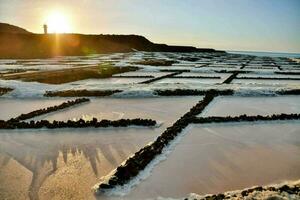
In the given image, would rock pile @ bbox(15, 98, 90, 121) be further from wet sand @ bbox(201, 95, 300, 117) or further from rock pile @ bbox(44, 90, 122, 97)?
wet sand @ bbox(201, 95, 300, 117)

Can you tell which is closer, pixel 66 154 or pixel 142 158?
A: pixel 142 158

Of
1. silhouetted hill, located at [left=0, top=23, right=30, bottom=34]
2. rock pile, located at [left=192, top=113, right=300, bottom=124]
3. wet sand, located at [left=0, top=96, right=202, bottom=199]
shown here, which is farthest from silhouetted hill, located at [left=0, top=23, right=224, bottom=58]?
rock pile, located at [left=192, top=113, right=300, bottom=124]

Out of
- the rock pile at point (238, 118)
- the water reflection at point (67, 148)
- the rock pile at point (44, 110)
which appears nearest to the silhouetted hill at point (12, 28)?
the rock pile at point (44, 110)

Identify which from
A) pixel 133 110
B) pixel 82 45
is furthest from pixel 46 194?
pixel 82 45

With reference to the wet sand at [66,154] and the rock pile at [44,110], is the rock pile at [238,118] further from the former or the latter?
the rock pile at [44,110]

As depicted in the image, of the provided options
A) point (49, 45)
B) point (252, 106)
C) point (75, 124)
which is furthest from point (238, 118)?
point (49, 45)

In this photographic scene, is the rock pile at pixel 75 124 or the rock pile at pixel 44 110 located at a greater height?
the rock pile at pixel 75 124

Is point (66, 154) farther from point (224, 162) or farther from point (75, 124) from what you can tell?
point (224, 162)

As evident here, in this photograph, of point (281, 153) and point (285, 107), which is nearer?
point (281, 153)

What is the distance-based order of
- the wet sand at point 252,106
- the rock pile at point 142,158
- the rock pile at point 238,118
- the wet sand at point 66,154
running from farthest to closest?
the wet sand at point 252,106 → the rock pile at point 238,118 → the rock pile at point 142,158 → the wet sand at point 66,154

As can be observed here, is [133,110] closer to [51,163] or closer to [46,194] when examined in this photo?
[51,163]

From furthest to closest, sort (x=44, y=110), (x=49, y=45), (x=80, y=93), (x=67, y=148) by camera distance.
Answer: (x=49, y=45) → (x=80, y=93) → (x=44, y=110) → (x=67, y=148)
